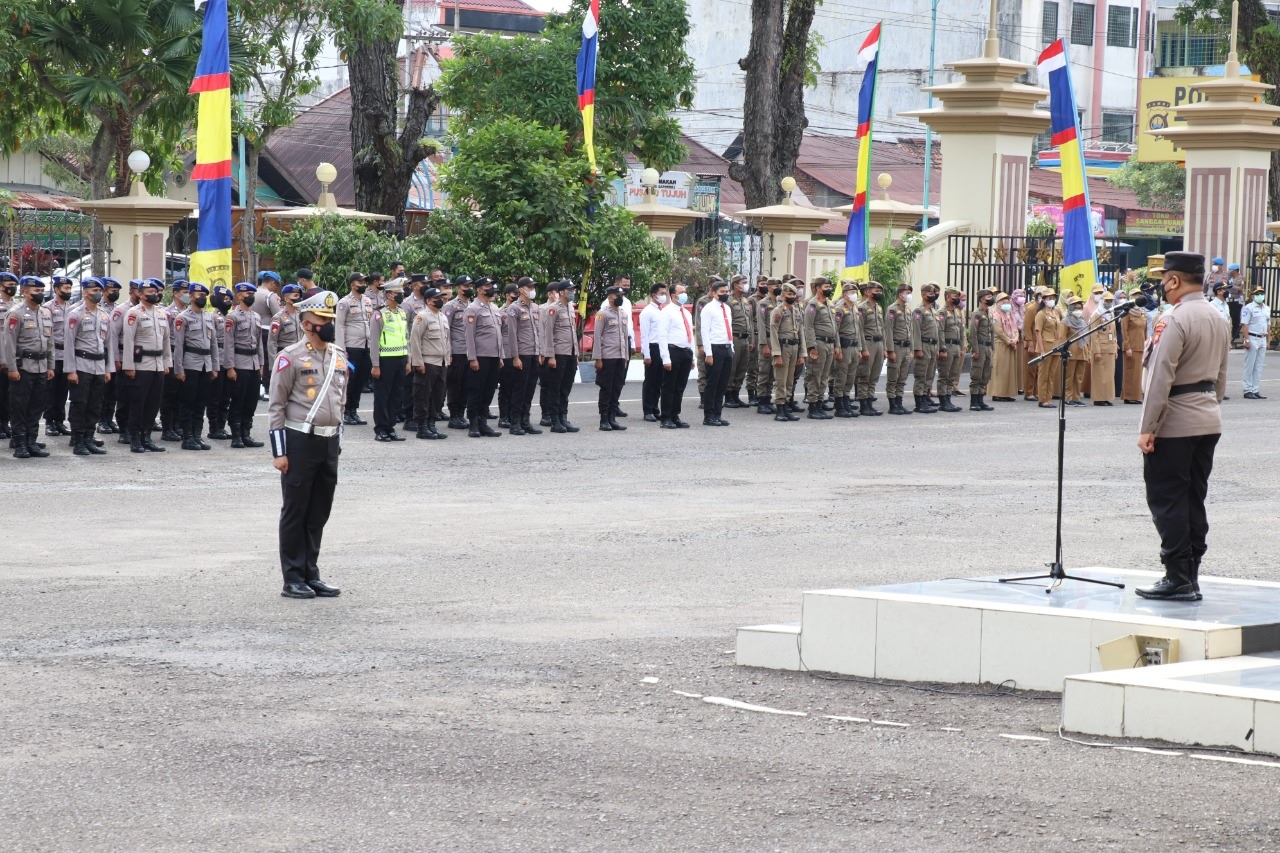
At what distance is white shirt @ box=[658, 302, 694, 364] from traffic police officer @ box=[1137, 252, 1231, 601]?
434 inches

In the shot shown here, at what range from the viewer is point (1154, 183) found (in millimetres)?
53031

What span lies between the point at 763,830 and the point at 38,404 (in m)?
11.8

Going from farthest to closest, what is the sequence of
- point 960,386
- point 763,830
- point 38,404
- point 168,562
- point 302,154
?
1. point 302,154
2. point 960,386
3. point 38,404
4. point 168,562
5. point 763,830

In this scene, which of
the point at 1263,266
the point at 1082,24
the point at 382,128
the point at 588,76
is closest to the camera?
the point at 588,76

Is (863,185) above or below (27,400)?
above

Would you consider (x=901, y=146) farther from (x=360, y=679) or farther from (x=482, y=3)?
(x=360, y=679)

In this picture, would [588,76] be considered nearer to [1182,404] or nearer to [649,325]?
[649,325]

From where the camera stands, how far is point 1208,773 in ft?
20.0

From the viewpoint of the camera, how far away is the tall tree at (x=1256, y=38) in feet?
110

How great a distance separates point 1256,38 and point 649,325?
19.1 metres

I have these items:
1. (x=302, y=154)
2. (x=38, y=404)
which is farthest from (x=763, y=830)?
(x=302, y=154)

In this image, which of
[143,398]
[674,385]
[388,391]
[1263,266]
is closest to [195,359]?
[143,398]

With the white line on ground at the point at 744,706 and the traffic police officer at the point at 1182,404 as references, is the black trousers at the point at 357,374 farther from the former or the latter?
the white line on ground at the point at 744,706

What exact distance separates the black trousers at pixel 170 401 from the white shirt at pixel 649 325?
5.04 meters
